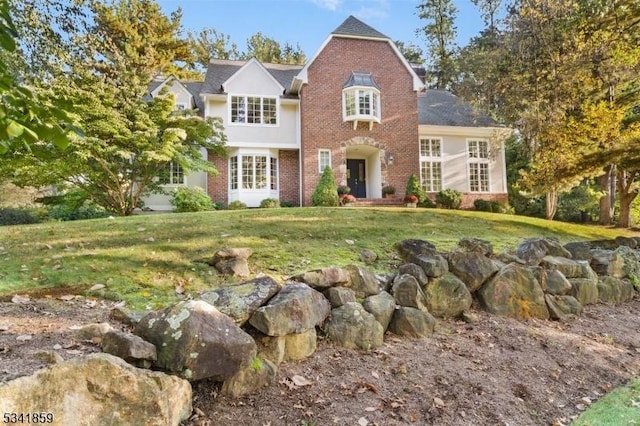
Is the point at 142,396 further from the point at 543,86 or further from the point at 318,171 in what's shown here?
the point at 318,171

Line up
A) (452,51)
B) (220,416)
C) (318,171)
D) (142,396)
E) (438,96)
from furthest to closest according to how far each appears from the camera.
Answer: (452,51), (438,96), (318,171), (220,416), (142,396)

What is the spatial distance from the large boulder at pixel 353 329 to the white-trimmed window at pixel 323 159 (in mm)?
14412

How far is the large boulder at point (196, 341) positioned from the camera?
9.23 ft

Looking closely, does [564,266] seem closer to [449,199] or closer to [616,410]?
[616,410]

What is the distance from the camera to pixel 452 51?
32.5 meters

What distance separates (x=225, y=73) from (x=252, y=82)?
2.73 meters

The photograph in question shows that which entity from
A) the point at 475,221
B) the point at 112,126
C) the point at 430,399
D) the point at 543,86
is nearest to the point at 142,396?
the point at 430,399

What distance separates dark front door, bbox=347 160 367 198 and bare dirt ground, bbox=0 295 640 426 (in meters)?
15.1

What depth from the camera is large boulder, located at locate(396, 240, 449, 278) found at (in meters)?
5.29

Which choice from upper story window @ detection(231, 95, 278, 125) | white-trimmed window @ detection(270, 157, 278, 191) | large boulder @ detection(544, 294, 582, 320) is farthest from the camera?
white-trimmed window @ detection(270, 157, 278, 191)

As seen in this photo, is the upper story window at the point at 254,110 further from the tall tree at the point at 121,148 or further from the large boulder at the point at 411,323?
the large boulder at the point at 411,323

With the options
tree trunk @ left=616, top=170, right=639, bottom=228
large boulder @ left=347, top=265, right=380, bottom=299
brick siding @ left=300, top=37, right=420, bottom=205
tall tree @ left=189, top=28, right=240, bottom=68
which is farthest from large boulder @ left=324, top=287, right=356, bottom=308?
tall tree @ left=189, top=28, right=240, bottom=68

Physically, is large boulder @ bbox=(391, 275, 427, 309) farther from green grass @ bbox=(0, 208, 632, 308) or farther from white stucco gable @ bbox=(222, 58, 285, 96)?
white stucco gable @ bbox=(222, 58, 285, 96)

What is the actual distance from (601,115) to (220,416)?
1332 cm
